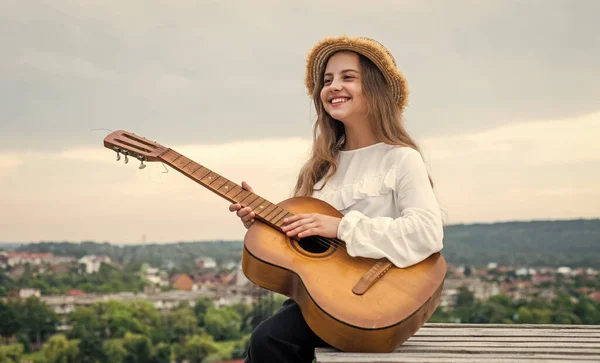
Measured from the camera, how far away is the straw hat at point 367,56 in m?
2.75

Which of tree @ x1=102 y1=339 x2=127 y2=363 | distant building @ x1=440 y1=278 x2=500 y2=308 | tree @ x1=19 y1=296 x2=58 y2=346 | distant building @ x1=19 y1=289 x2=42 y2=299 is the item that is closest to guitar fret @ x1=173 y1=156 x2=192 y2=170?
distant building @ x1=440 y1=278 x2=500 y2=308

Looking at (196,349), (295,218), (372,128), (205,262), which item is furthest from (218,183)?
(205,262)

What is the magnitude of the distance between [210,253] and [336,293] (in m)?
45.7

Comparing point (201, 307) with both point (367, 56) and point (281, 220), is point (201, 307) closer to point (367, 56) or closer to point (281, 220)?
point (367, 56)

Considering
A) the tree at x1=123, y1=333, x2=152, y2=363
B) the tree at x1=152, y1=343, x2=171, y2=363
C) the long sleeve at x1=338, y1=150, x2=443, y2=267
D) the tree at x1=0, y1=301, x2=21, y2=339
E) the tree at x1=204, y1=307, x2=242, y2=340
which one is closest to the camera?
the long sleeve at x1=338, y1=150, x2=443, y2=267

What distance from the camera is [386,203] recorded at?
261 centimetres

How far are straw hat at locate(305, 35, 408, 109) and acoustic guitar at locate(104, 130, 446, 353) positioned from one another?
624 mm

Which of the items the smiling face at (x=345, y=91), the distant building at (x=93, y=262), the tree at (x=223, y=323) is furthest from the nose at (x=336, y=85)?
the tree at (x=223, y=323)

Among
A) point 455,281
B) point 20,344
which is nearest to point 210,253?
point 20,344

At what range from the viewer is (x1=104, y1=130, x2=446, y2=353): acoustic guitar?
2.11m

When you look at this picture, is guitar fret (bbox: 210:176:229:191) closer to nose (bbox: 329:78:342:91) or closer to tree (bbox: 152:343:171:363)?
nose (bbox: 329:78:342:91)

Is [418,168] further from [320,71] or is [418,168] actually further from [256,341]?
[256,341]

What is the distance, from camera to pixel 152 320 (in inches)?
1829

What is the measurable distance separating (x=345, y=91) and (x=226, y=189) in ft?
2.13
